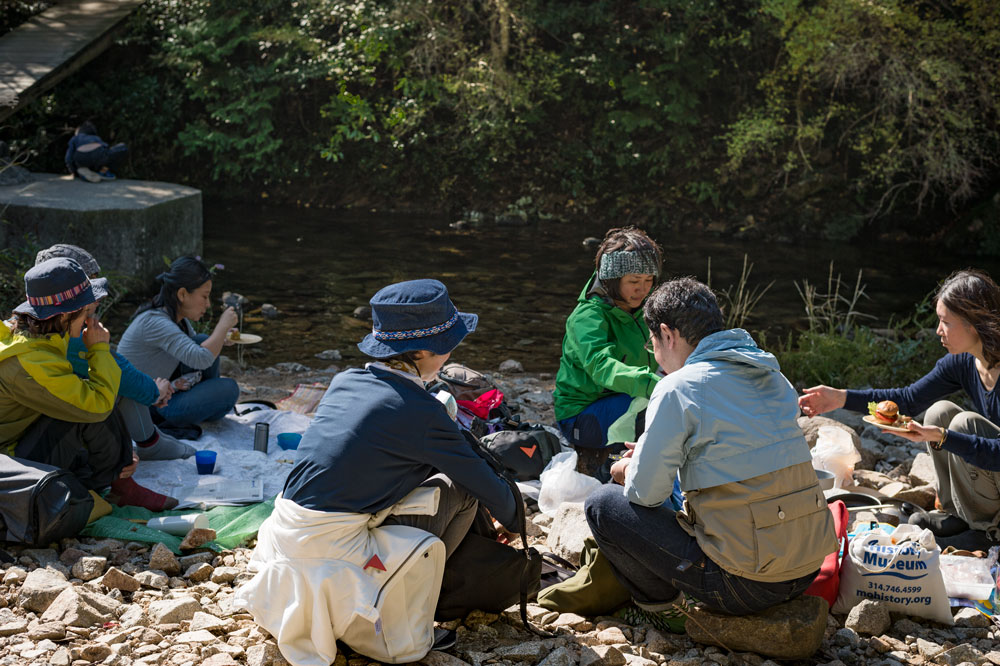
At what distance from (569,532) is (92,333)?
212cm

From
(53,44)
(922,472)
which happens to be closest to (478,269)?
(53,44)

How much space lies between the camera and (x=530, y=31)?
51.4 feet

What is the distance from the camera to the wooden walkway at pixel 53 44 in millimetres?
11719

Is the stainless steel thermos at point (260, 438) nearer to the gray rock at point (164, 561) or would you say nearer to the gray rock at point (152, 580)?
the gray rock at point (164, 561)

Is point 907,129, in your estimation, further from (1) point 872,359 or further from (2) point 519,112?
(1) point 872,359

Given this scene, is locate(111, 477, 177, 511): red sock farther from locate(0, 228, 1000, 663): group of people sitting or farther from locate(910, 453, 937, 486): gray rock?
locate(910, 453, 937, 486): gray rock

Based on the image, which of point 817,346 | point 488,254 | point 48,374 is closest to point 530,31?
point 488,254

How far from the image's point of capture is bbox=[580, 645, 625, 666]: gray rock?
9.43 ft

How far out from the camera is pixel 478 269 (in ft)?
38.4

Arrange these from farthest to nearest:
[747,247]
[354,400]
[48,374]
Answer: [747,247]
[48,374]
[354,400]

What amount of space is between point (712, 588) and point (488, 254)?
32.5 feet

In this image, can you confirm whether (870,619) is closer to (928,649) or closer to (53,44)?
(928,649)

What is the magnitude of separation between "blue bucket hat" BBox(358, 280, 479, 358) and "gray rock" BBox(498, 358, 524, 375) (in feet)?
16.4

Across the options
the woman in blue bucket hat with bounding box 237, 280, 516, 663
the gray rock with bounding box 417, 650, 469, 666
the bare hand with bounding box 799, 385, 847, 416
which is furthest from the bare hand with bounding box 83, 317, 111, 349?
the bare hand with bounding box 799, 385, 847, 416
